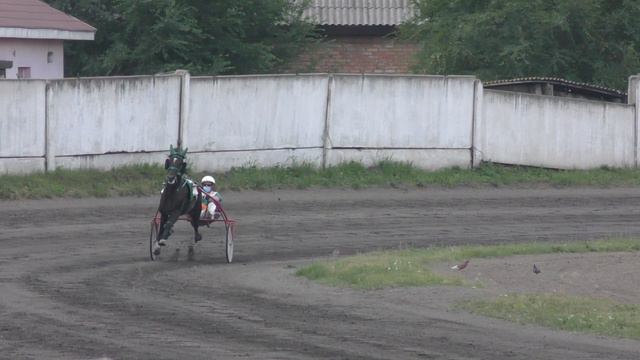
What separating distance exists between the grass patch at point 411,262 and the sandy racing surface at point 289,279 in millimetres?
395

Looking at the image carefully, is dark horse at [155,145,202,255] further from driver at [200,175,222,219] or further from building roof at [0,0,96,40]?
building roof at [0,0,96,40]

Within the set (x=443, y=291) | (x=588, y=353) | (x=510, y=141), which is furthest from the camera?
(x=510, y=141)

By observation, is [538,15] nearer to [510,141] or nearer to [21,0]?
[510,141]

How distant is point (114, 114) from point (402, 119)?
581 centimetres

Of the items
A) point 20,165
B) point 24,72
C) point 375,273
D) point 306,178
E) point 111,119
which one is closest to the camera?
point 375,273

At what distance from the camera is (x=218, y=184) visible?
79.9 ft

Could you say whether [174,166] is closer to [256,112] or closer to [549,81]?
[256,112]

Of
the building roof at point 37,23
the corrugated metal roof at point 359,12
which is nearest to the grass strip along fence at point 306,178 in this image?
the building roof at point 37,23

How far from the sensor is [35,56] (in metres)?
28.5

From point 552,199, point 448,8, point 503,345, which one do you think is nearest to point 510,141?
point 552,199

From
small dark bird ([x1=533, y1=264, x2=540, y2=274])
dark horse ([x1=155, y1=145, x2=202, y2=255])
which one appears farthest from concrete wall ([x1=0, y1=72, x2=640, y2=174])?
small dark bird ([x1=533, y1=264, x2=540, y2=274])

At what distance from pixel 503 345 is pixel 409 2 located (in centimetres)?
2266

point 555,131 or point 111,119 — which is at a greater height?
point 111,119

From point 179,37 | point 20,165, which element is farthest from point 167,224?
point 179,37
